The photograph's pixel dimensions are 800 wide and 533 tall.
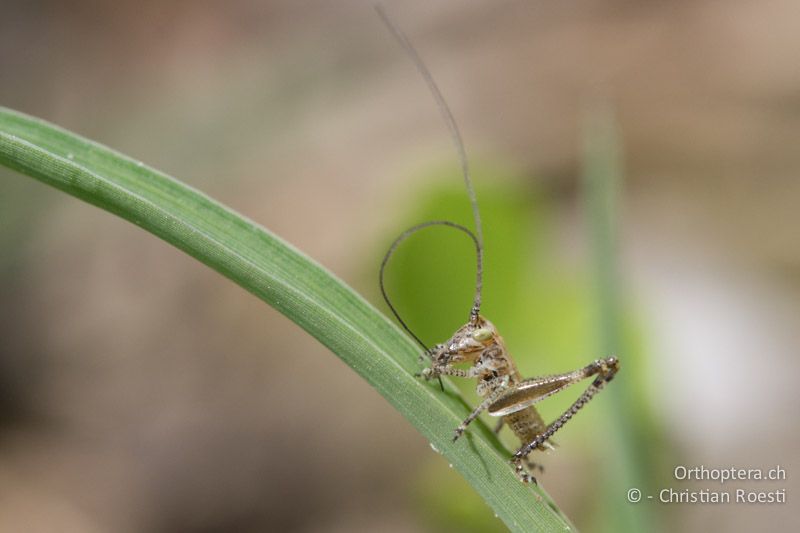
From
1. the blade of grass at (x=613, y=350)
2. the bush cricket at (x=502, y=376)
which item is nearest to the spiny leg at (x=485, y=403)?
the bush cricket at (x=502, y=376)

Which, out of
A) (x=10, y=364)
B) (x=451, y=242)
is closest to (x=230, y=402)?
(x=10, y=364)

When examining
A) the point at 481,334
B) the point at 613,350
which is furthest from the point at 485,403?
the point at 613,350

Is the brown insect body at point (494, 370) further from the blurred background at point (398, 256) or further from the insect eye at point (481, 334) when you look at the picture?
the blurred background at point (398, 256)

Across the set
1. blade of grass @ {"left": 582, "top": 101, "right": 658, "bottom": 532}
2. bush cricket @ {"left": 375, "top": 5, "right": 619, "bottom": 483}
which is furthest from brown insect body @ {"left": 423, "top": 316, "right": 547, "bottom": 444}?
blade of grass @ {"left": 582, "top": 101, "right": 658, "bottom": 532}

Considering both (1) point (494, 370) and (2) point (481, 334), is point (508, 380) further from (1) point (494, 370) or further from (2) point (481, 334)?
(2) point (481, 334)

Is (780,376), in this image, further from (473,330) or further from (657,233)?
(473,330)
